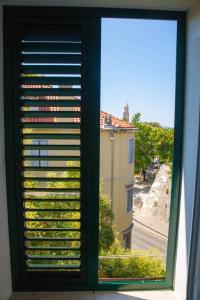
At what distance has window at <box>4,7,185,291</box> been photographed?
1.37 metres

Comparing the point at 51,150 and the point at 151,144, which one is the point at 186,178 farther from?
the point at 51,150

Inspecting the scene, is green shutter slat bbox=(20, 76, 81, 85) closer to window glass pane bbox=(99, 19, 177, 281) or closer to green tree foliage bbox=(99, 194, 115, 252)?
window glass pane bbox=(99, 19, 177, 281)

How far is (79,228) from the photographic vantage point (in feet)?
4.83

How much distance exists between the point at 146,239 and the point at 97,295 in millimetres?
430

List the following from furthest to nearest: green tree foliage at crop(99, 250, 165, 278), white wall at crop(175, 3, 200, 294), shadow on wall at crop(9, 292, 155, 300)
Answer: green tree foliage at crop(99, 250, 165, 278), shadow on wall at crop(9, 292, 155, 300), white wall at crop(175, 3, 200, 294)

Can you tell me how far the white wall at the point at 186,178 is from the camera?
1271 mm

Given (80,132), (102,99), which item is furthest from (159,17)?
(80,132)

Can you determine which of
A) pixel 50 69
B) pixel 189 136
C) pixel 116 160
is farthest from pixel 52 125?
pixel 189 136

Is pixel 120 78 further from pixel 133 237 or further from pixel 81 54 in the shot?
pixel 133 237

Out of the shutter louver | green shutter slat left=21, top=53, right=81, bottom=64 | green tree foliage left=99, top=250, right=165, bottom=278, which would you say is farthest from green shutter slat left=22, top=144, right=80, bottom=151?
green tree foliage left=99, top=250, right=165, bottom=278

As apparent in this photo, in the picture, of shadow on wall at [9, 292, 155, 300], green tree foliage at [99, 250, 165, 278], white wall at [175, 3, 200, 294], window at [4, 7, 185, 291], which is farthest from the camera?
green tree foliage at [99, 250, 165, 278]

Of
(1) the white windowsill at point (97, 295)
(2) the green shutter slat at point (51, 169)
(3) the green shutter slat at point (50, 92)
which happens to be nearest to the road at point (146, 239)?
(1) the white windowsill at point (97, 295)

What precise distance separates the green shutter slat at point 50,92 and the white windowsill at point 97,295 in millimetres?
1143

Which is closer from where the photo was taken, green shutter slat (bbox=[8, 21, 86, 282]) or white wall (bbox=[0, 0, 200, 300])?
white wall (bbox=[0, 0, 200, 300])
